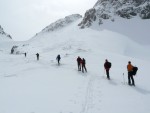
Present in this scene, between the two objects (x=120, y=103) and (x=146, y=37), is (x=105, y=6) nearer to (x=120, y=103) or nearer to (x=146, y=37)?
(x=146, y=37)

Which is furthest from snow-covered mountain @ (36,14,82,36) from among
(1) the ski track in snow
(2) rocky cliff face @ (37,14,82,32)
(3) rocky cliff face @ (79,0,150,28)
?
(1) the ski track in snow

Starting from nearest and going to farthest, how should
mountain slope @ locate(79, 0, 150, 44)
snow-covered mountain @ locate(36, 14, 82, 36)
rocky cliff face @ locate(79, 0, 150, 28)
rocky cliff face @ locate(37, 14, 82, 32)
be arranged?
mountain slope @ locate(79, 0, 150, 44) < rocky cliff face @ locate(79, 0, 150, 28) < snow-covered mountain @ locate(36, 14, 82, 36) < rocky cliff face @ locate(37, 14, 82, 32)

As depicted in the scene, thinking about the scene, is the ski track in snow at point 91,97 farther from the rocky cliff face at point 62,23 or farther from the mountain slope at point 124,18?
the rocky cliff face at point 62,23

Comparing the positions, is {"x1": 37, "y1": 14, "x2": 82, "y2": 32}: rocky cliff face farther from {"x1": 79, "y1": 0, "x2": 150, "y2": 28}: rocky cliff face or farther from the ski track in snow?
the ski track in snow

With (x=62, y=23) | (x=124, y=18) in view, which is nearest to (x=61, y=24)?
(x=62, y=23)

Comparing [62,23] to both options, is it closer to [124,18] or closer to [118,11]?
[118,11]

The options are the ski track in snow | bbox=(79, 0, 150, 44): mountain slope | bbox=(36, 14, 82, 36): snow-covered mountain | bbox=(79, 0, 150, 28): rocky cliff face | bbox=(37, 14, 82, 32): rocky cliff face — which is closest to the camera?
the ski track in snow

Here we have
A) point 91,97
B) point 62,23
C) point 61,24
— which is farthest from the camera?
point 62,23

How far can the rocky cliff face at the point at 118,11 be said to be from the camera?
289 feet

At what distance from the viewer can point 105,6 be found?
9669 cm

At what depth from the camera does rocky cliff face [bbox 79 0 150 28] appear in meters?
88.1

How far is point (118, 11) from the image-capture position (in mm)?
91188

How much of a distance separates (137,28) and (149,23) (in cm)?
553

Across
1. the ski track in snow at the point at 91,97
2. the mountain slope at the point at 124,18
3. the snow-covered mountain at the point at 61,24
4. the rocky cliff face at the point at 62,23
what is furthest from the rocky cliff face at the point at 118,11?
the ski track in snow at the point at 91,97
